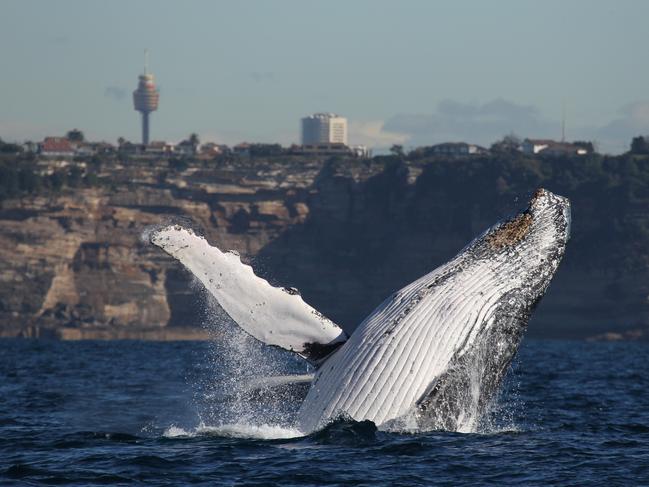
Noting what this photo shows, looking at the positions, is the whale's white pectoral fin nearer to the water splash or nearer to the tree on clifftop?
the water splash

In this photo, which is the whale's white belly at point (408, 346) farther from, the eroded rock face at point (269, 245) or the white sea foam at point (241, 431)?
the eroded rock face at point (269, 245)

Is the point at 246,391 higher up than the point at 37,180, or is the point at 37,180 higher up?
the point at 37,180

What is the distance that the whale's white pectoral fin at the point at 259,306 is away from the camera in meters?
10.8

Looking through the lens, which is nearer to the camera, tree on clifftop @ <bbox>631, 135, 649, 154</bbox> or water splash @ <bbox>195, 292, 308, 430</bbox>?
water splash @ <bbox>195, 292, 308, 430</bbox>

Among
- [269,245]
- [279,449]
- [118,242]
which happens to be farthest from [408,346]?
[269,245]

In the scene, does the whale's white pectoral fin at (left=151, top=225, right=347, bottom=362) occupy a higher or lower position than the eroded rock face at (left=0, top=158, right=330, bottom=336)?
higher

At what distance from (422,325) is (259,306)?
140cm

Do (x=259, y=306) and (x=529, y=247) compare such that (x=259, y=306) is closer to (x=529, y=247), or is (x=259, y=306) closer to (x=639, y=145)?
(x=529, y=247)

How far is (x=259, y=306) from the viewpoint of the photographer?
35.8 feet

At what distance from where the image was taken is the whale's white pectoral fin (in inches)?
427

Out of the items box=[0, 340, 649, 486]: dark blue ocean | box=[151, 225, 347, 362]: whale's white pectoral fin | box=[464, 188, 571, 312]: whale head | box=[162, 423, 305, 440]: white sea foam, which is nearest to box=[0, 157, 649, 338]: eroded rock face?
box=[0, 340, 649, 486]: dark blue ocean

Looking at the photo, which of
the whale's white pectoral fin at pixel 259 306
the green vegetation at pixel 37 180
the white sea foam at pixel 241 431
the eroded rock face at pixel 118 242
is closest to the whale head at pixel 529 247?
the whale's white pectoral fin at pixel 259 306

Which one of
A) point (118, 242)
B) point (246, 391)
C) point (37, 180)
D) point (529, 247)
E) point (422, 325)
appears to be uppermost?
point (37, 180)

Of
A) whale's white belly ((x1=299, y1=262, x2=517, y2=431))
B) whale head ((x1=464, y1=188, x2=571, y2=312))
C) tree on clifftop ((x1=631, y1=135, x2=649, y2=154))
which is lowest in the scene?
whale's white belly ((x1=299, y1=262, x2=517, y2=431))
